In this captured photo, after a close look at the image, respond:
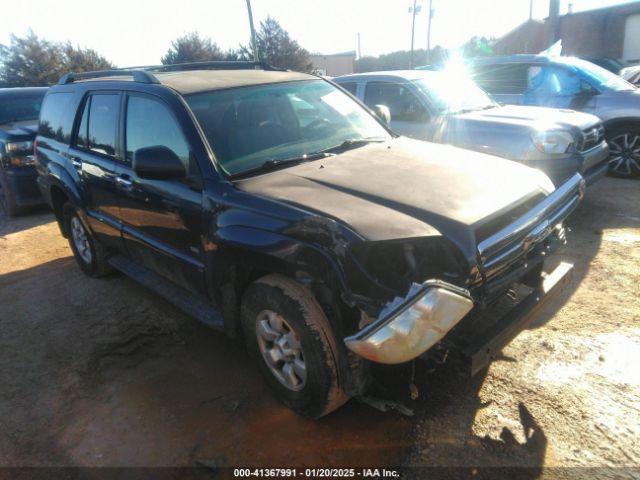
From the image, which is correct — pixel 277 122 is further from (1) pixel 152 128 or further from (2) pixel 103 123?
(2) pixel 103 123

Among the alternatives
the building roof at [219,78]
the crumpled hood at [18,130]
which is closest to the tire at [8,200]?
the crumpled hood at [18,130]

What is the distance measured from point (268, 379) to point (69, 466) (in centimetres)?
112

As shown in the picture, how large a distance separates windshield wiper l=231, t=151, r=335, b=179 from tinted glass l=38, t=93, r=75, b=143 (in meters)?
2.43

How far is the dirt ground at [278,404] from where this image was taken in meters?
2.38

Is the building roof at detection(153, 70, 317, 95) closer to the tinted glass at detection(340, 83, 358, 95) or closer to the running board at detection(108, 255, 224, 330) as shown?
the running board at detection(108, 255, 224, 330)

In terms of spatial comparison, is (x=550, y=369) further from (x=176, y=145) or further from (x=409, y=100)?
(x=409, y=100)

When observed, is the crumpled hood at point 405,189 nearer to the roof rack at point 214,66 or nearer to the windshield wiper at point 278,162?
the windshield wiper at point 278,162

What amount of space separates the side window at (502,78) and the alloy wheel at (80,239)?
6.18 m

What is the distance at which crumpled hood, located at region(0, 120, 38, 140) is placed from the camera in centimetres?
705

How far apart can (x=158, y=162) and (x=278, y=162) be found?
2.37 feet

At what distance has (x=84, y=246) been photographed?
4.80m

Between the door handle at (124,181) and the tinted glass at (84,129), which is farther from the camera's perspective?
the tinted glass at (84,129)

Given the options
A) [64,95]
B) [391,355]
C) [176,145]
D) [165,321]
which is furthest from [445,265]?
[64,95]

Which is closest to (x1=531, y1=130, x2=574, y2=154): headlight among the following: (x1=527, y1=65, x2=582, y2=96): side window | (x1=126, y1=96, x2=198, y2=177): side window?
(x1=527, y1=65, x2=582, y2=96): side window
